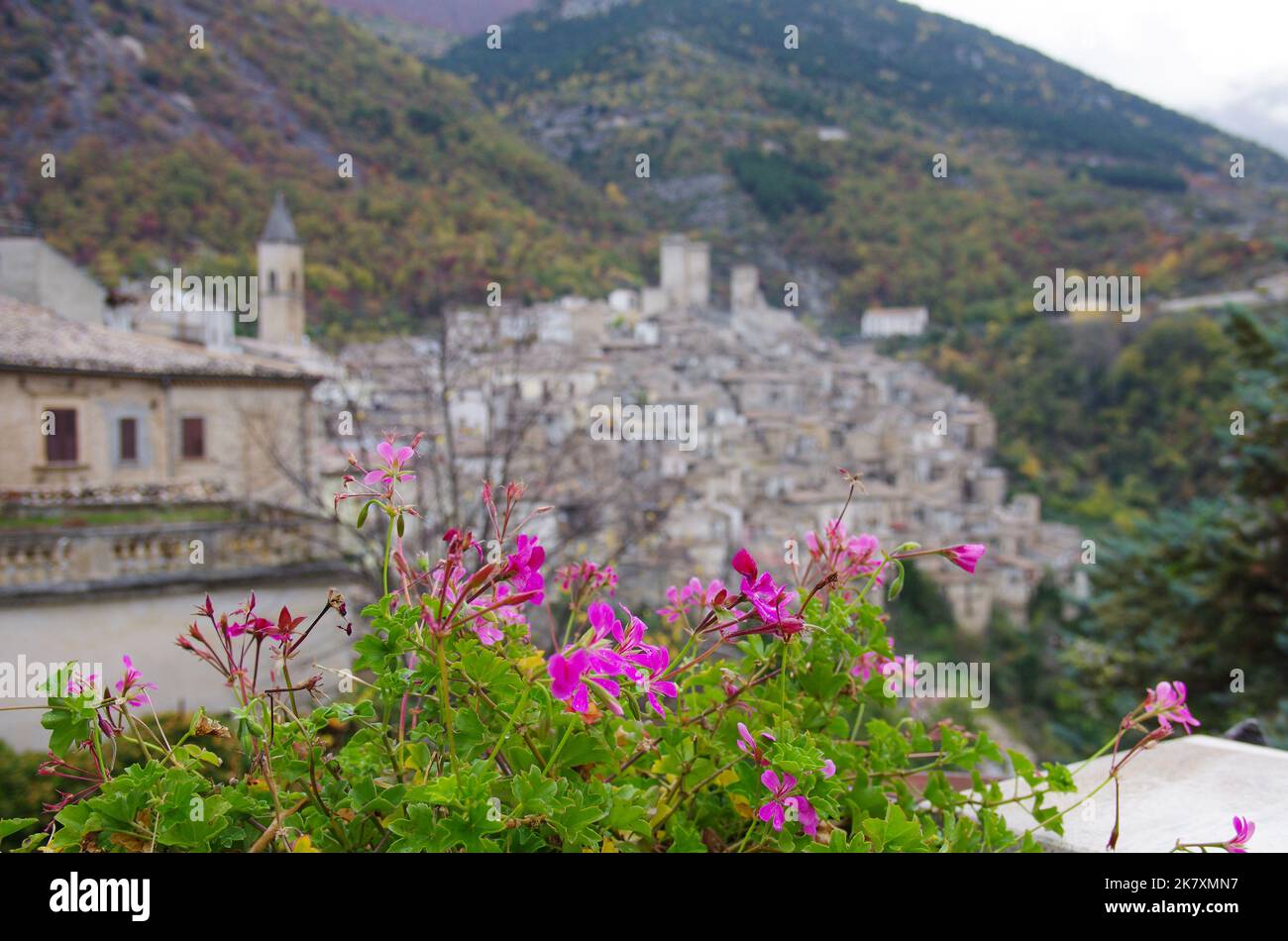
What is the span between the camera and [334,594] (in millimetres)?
737

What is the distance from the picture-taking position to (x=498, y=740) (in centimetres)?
79

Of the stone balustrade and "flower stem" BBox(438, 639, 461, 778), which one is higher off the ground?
"flower stem" BBox(438, 639, 461, 778)

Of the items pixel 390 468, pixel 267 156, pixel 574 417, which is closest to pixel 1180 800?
pixel 390 468

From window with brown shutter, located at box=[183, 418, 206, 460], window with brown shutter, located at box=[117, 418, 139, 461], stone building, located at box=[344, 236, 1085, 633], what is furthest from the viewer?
window with brown shutter, located at box=[183, 418, 206, 460]

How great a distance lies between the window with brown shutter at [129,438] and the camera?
38.6ft

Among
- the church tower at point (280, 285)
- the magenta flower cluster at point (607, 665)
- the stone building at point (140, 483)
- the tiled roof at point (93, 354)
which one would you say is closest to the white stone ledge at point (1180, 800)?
the magenta flower cluster at point (607, 665)

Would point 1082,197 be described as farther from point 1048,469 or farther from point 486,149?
point 486,149

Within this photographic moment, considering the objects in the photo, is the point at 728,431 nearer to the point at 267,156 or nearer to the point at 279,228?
the point at 279,228

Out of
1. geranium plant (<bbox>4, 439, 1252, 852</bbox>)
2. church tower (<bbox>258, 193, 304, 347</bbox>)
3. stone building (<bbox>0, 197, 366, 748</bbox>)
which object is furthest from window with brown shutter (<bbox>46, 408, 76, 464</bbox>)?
church tower (<bbox>258, 193, 304, 347</bbox>)

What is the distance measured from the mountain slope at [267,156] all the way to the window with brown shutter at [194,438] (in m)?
9.36

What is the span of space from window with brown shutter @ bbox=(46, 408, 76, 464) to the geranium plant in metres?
11.9

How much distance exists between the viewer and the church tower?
26938mm

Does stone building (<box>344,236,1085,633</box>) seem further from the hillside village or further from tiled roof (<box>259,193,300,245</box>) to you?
tiled roof (<box>259,193,300,245</box>)
